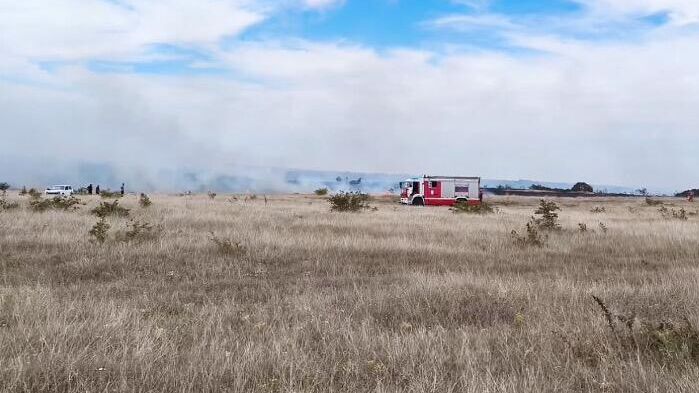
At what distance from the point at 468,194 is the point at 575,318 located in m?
39.4

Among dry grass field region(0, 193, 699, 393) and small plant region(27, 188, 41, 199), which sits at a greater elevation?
small plant region(27, 188, 41, 199)

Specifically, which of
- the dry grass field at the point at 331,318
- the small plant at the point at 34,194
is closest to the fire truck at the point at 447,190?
the small plant at the point at 34,194

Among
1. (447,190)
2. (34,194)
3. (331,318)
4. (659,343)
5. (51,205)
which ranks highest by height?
(447,190)

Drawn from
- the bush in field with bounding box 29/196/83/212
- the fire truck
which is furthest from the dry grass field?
the fire truck

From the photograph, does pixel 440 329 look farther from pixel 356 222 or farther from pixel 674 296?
pixel 356 222

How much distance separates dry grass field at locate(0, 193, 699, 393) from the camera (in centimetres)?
418

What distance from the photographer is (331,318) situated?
6.11m

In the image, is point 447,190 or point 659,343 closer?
point 659,343

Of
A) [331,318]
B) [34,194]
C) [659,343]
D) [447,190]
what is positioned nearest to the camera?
[659,343]

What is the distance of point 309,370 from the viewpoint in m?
4.39

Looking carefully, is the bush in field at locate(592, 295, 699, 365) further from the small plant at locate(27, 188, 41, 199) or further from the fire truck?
the fire truck

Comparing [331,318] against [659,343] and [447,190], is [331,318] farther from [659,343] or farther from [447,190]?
[447,190]

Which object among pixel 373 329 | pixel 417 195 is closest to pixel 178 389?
pixel 373 329

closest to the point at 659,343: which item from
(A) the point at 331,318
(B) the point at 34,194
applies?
(A) the point at 331,318
